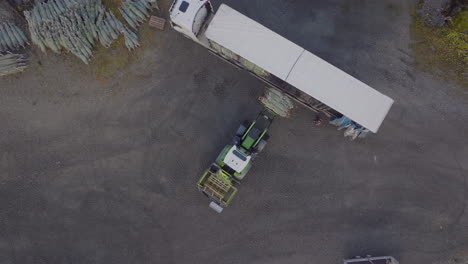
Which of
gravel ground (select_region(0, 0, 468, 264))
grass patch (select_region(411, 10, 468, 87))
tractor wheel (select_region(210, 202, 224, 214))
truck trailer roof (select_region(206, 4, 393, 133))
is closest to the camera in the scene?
truck trailer roof (select_region(206, 4, 393, 133))

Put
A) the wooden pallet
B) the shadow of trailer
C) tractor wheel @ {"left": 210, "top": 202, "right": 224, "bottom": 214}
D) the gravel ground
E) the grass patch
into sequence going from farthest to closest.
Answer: the grass patch
the gravel ground
the wooden pallet
tractor wheel @ {"left": 210, "top": 202, "right": 224, "bottom": 214}
the shadow of trailer

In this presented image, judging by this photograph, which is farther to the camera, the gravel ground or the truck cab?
the gravel ground

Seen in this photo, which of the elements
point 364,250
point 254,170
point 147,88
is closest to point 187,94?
point 147,88

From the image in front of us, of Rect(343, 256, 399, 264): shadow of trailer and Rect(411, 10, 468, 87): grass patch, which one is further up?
Rect(411, 10, 468, 87): grass patch

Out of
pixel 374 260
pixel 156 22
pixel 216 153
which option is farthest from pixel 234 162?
pixel 374 260

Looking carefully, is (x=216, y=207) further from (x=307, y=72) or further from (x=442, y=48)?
(x=442, y=48)

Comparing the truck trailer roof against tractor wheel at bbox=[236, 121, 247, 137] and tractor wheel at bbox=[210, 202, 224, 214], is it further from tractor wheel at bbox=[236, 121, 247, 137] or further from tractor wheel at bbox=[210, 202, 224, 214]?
tractor wheel at bbox=[210, 202, 224, 214]

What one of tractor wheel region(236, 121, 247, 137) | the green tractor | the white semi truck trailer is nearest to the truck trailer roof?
the white semi truck trailer
